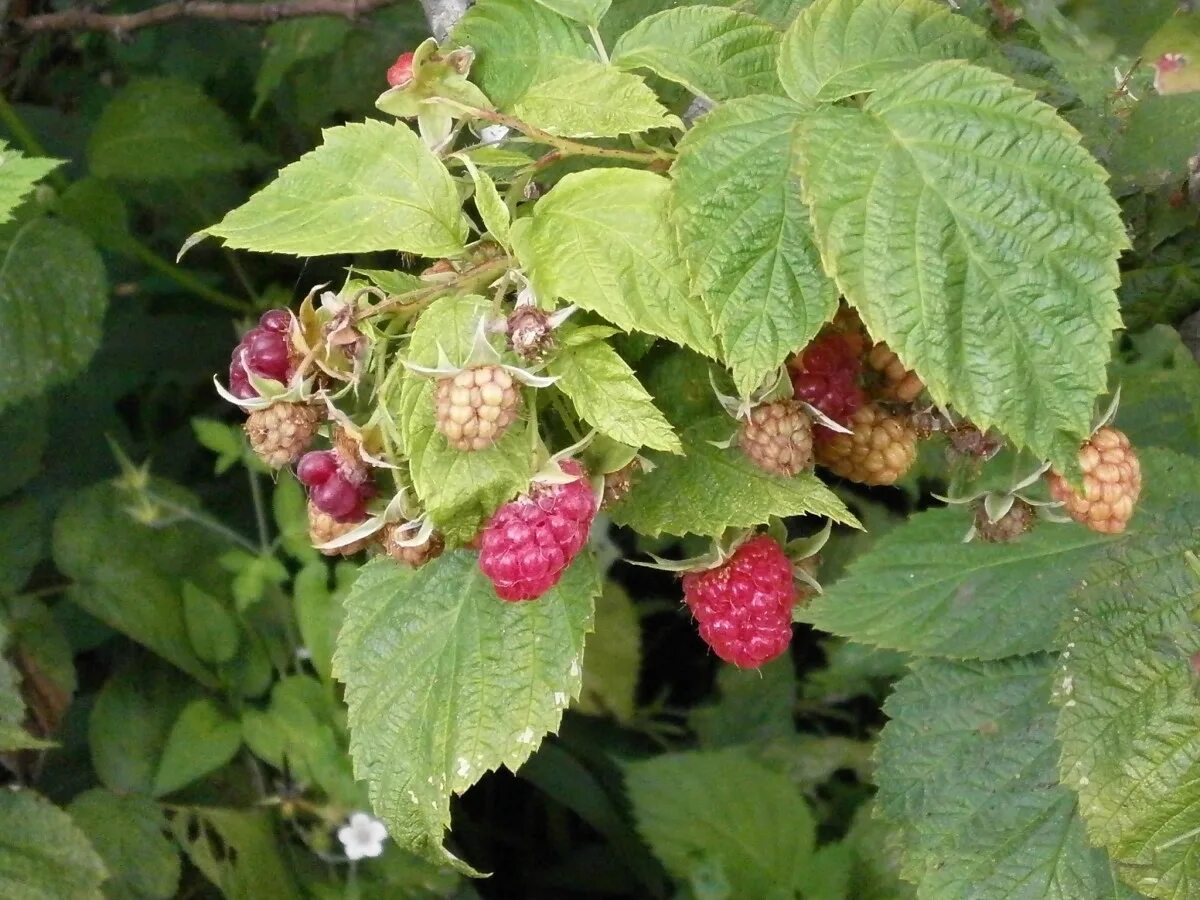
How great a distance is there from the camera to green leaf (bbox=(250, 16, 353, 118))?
1466 millimetres

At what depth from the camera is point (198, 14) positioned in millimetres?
1375

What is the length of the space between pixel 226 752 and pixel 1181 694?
1.01 metres

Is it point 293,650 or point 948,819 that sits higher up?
point 948,819

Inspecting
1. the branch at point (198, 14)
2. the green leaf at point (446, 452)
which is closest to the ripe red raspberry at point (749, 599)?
the green leaf at point (446, 452)

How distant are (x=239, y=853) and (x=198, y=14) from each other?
3.44 ft

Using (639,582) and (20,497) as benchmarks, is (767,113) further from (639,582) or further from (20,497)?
(20,497)

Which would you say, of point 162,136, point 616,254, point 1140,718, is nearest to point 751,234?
point 616,254

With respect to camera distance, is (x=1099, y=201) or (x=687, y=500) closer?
(x=1099, y=201)

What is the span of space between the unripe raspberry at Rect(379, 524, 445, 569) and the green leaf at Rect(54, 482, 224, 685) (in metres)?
0.78

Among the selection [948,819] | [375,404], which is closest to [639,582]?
[948,819]

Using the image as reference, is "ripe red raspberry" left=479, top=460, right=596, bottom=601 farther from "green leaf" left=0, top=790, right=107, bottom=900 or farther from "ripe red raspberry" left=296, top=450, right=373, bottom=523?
"green leaf" left=0, top=790, right=107, bottom=900

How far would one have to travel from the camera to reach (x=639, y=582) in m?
1.77

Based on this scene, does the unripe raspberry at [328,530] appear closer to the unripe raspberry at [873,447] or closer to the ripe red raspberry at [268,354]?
the ripe red raspberry at [268,354]

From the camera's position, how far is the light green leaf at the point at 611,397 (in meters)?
0.58
